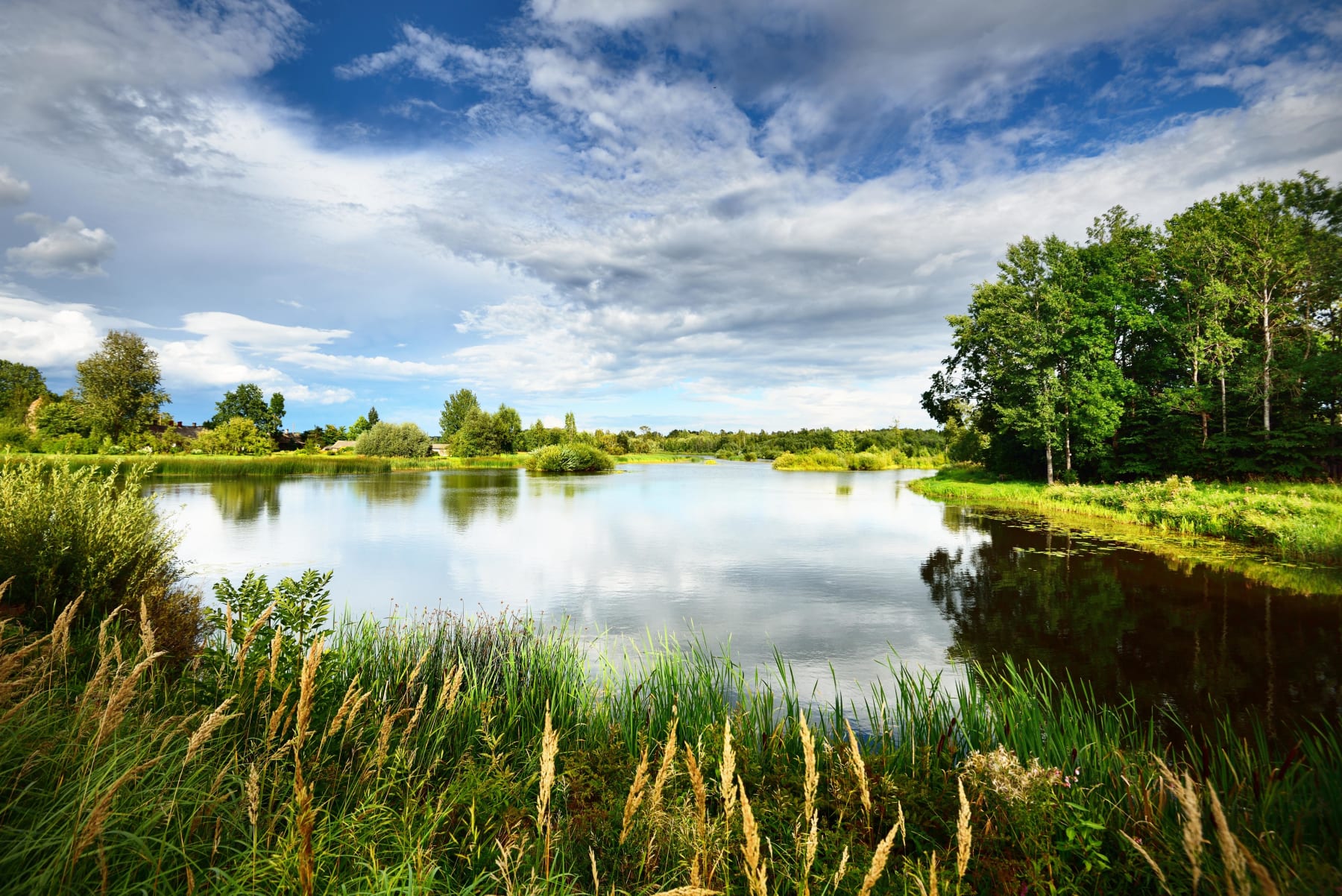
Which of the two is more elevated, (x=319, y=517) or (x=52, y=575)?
(x=52, y=575)

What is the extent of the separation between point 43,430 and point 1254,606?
69203mm

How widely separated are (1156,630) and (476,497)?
24.9 m

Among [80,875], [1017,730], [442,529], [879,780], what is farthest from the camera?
[442,529]

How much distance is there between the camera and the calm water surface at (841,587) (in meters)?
6.77

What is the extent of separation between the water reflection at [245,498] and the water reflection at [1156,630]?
777 inches

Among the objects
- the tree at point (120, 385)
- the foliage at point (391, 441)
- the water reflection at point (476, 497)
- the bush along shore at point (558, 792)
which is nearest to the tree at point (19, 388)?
the tree at point (120, 385)

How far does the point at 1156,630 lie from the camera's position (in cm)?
794

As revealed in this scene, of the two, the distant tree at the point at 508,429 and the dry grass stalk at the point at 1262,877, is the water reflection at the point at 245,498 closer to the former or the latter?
the dry grass stalk at the point at 1262,877

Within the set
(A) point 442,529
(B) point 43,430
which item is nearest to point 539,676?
(A) point 442,529

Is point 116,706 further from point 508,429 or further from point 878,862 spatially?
point 508,429

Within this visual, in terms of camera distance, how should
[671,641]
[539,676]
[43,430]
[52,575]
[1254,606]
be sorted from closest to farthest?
[539,676]
[52,575]
[671,641]
[1254,606]
[43,430]

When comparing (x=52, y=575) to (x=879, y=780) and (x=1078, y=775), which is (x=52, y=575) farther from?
(x=1078, y=775)

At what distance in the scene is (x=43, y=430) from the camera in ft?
152

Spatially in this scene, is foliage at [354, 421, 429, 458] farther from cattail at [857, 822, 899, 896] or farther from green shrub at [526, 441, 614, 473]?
cattail at [857, 822, 899, 896]
